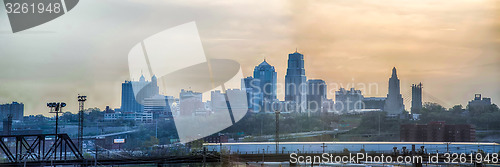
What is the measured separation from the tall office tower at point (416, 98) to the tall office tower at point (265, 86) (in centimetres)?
1813

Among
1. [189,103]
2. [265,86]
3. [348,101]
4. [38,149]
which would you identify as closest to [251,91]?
[265,86]

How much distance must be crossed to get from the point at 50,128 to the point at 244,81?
26800mm

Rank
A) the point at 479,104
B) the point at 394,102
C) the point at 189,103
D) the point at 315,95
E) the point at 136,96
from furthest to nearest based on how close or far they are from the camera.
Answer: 1. the point at 136,96
2. the point at 315,95
3. the point at 394,102
4. the point at 189,103
5. the point at 479,104

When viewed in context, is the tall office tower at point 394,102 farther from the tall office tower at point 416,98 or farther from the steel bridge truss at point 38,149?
the steel bridge truss at point 38,149

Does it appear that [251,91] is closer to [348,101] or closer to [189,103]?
[189,103]

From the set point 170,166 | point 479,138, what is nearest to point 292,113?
point 479,138

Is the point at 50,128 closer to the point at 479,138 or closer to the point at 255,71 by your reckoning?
the point at 255,71

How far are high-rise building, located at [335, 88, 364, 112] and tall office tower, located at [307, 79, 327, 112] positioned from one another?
2.03 m

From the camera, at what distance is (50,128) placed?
71.3 metres

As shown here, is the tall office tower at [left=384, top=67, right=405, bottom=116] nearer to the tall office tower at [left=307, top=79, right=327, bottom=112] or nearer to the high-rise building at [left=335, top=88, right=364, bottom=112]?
the high-rise building at [left=335, top=88, right=364, bottom=112]

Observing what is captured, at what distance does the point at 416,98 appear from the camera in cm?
8644

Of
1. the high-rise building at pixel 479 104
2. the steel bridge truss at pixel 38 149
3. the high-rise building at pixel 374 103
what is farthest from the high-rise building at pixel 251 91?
the steel bridge truss at pixel 38 149

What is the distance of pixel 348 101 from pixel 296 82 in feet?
33.4

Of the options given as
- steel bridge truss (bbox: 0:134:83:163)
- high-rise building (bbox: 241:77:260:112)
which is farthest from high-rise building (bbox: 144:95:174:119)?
steel bridge truss (bbox: 0:134:83:163)
